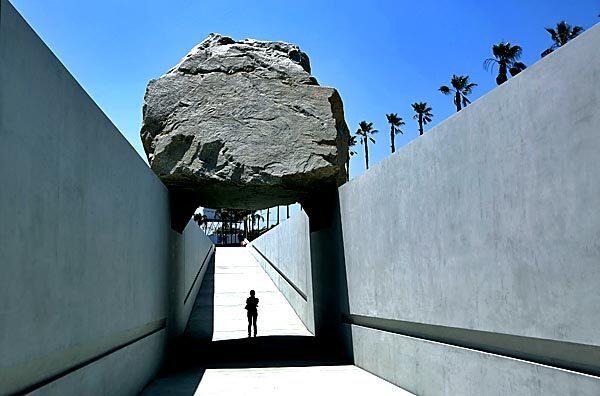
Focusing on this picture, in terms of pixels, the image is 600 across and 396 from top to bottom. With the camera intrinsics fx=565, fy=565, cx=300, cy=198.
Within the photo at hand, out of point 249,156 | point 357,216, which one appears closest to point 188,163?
point 249,156

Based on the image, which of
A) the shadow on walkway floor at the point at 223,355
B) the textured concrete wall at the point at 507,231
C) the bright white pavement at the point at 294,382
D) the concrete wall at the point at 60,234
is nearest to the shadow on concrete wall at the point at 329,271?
the shadow on walkway floor at the point at 223,355

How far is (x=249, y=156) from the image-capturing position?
31.7 ft

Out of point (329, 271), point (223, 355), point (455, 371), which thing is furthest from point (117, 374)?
point (329, 271)

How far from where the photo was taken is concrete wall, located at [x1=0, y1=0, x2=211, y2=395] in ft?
11.4

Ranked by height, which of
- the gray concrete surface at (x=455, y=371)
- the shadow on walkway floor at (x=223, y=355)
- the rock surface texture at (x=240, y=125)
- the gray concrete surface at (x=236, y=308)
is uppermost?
the rock surface texture at (x=240, y=125)

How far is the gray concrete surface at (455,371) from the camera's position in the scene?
407 cm

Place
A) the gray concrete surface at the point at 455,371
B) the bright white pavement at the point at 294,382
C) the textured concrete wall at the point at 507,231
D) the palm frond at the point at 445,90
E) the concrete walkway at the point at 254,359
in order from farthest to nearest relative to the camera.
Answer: the palm frond at the point at 445,90
the concrete walkway at the point at 254,359
the bright white pavement at the point at 294,382
the gray concrete surface at the point at 455,371
the textured concrete wall at the point at 507,231

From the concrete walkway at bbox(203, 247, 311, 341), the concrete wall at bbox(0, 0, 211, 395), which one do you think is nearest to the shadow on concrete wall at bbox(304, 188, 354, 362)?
the concrete walkway at bbox(203, 247, 311, 341)

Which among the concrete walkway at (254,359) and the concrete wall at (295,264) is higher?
the concrete wall at (295,264)

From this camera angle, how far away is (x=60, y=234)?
14.1 feet

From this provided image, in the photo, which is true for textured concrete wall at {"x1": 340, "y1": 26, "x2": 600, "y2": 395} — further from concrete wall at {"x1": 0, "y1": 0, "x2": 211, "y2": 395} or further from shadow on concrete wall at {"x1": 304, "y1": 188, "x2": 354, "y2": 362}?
concrete wall at {"x1": 0, "y1": 0, "x2": 211, "y2": 395}

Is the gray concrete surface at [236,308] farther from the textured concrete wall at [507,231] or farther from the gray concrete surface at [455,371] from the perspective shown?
the textured concrete wall at [507,231]

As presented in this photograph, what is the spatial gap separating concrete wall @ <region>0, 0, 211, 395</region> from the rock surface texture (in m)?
2.52

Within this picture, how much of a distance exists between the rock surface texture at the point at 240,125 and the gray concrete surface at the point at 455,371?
311cm
